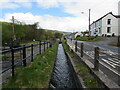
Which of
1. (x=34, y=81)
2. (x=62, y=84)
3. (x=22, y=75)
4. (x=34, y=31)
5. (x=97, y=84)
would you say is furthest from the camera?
(x=34, y=31)

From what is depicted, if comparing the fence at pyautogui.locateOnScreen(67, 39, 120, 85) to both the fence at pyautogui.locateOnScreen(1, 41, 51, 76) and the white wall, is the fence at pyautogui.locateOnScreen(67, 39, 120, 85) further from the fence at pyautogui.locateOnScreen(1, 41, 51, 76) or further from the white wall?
the white wall

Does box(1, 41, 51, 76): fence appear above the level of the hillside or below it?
below

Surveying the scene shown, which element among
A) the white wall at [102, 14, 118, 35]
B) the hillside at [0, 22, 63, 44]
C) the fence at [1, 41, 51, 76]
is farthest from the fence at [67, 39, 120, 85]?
the white wall at [102, 14, 118, 35]

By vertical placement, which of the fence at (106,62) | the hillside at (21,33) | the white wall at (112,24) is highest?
the white wall at (112,24)

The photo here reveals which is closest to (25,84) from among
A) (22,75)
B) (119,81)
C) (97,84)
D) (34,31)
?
(22,75)

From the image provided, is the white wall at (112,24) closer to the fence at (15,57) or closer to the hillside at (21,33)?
the hillside at (21,33)

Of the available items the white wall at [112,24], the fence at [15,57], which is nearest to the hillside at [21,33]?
the white wall at [112,24]

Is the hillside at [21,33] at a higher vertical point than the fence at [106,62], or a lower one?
higher

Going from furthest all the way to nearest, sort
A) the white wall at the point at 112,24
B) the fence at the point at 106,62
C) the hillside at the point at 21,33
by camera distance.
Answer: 1. the white wall at the point at 112,24
2. the hillside at the point at 21,33
3. the fence at the point at 106,62

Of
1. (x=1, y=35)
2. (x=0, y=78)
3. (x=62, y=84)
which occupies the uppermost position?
(x=1, y=35)

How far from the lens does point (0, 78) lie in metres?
5.10

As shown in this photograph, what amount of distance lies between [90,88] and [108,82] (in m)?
0.60

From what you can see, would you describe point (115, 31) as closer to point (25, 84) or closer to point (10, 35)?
point (10, 35)

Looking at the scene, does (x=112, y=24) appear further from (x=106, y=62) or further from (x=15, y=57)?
(x=15, y=57)
